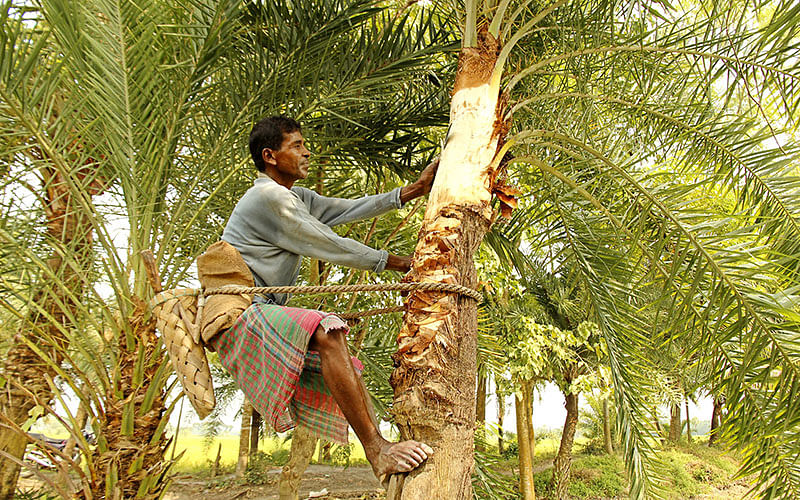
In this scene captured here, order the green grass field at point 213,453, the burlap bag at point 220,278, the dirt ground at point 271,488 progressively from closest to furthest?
the burlap bag at point 220,278
the dirt ground at point 271,488
the green grass field at point 213,453

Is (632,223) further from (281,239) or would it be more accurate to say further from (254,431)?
(254,431)

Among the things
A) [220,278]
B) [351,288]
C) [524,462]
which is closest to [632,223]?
[351,288]

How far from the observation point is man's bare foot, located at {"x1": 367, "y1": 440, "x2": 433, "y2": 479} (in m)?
1.69

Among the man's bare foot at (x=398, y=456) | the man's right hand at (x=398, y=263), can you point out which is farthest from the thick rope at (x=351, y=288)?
the man's bare foot at (x=398, y=456)

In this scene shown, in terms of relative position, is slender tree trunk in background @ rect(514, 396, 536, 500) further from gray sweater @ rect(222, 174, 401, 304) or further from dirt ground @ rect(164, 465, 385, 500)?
gray sweater @ rect(222, 174, 401, 304)

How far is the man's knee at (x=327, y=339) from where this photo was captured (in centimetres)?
186

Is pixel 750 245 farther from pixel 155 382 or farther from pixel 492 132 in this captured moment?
pixel 155 382

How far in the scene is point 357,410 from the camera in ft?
5.97

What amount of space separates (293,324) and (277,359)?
0.51 feet

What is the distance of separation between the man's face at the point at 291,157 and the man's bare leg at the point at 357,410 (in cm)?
95

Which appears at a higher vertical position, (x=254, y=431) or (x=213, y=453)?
(x=254, y=431)

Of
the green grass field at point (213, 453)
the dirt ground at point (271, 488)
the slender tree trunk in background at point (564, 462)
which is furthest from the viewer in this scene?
the green grass field at point (213, 453)

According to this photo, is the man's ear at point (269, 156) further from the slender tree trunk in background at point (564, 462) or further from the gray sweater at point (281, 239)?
the slender tree trunk in background at point (564, 462)

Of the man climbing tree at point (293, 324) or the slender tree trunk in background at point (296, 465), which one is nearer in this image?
the man climbing tree at point (293, 324)
